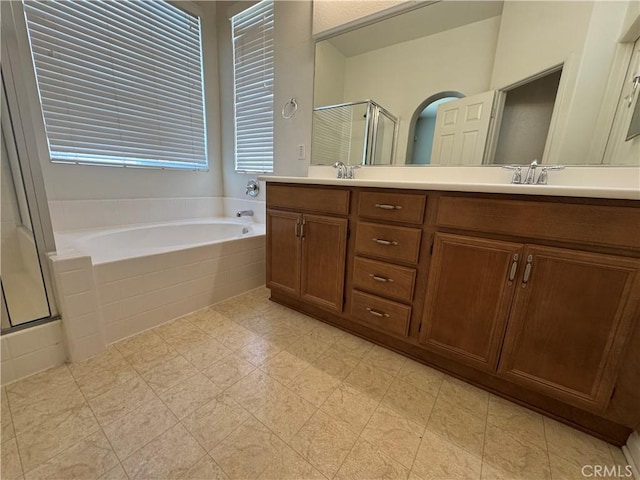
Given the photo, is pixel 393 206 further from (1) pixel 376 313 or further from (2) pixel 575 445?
(2) pixel 575 445

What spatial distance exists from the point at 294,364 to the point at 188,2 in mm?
2972

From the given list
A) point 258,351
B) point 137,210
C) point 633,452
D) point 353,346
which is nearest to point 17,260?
point 137,210

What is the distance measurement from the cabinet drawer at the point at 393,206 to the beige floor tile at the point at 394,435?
777 millimetres

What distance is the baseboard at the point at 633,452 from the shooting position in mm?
822

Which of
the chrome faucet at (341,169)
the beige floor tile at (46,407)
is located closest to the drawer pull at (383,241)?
the chrome faucet at (341,169)


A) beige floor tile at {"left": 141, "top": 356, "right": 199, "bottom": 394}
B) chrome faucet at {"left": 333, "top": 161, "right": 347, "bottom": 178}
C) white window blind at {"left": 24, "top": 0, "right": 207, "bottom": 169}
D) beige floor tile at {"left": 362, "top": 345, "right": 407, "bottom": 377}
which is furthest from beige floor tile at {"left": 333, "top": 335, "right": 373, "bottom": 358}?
white window blind at {"left": 24, "top": 0, "right": 207, "bottom": 169}

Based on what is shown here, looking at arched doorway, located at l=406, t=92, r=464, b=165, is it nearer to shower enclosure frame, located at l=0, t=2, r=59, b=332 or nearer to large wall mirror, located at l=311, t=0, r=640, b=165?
large wall mirror, located at l=311, t=0, r=640, b=165

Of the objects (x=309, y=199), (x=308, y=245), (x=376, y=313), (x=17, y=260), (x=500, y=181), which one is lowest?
(x=376, y=313)

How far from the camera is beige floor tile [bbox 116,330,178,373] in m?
1.20

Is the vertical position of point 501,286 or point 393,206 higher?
point 393,206

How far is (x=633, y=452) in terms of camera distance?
2.80 ft

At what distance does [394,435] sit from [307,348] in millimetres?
572

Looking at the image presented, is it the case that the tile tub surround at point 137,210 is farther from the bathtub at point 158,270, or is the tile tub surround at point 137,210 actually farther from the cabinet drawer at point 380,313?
the cabinet drawer at point 380,313

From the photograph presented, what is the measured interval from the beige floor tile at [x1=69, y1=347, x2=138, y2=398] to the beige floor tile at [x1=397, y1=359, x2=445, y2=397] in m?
1.22
